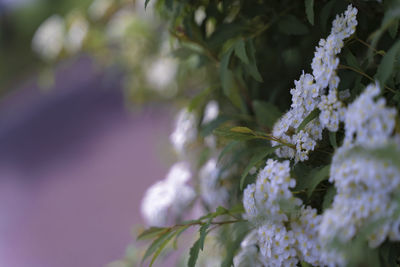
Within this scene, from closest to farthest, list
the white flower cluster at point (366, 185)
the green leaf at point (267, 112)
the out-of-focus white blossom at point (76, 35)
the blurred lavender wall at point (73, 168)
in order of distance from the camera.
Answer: the white flower cluster at point (366, 185)
the green leaf at point (267, 112)
the out-of-focus white blossom at point (76, 35)
the blurred lavender wall at point (73, 168)

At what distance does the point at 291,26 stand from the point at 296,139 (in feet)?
0.74

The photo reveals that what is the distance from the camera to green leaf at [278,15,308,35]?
71 cm

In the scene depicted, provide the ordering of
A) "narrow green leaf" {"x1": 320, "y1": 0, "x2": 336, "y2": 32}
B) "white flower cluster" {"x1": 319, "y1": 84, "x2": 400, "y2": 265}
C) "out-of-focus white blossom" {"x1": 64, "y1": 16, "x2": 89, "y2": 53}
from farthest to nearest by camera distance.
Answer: "out-of-focus white blossom" {"x1": 64, "y1": 16, "x2": 89, "y2": 53}
"narrow green leaf" {"x1": 320, "y1": 0, "x2": 336, "y2": 32}
"white flower cluster" {"x1": 319, "y1": 84, "x2": 400, "y2": 265}

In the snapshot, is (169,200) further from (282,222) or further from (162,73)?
(162,73)

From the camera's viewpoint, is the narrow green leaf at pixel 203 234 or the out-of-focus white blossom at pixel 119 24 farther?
the out-of-focus white blossom at pixel 119 24

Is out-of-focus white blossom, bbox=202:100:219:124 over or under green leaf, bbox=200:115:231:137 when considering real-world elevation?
over

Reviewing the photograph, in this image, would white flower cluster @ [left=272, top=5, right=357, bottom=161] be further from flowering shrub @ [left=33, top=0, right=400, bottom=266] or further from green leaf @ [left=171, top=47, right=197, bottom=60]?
green leaf @ [left=171, top=47, right=197, bottom=60]

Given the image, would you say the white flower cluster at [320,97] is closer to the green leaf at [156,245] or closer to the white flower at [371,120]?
the white flower at [371,120]

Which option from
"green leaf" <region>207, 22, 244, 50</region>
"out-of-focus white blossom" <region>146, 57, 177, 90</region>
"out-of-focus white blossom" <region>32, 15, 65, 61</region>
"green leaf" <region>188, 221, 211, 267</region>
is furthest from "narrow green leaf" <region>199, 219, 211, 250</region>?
"out-of-focus white blossom" <region>32, 15, 65, 61</region>

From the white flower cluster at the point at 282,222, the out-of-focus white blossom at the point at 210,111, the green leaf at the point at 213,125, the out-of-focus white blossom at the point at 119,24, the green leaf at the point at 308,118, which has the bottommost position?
the white flower cluster at the point at 282,222

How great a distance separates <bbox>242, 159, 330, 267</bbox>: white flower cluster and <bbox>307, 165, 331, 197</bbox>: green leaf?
0.08 feet

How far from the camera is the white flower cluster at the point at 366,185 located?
43cm

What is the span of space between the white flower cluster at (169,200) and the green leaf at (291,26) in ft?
1.28

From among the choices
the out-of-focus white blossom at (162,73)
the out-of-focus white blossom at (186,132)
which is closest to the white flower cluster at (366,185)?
the out-of-focus white blossom at (186,132)
